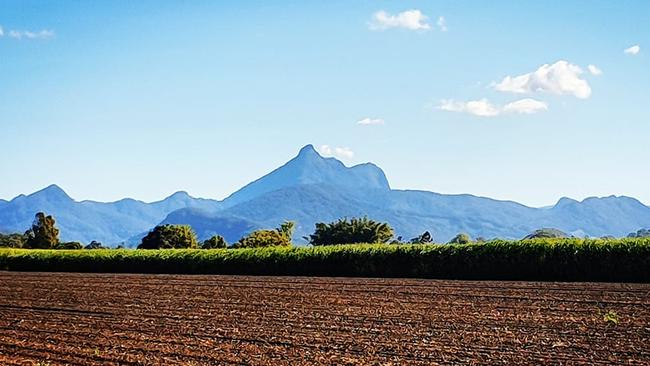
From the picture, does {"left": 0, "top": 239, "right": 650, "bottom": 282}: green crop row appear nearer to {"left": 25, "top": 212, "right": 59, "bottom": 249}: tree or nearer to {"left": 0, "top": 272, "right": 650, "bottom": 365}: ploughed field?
{"left": 0, "top": 272, "right": 650, "bottom": 365}: ploughed field

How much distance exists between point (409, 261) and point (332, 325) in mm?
17591

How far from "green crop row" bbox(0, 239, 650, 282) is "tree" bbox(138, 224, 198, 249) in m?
25.4

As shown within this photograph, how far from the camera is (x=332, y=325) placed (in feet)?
47.7

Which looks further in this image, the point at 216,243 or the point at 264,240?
the point at 216,243

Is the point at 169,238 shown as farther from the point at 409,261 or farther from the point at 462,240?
the point at 409,261

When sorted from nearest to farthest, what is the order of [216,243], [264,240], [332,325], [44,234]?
1. [332,325]
2. [264,240]
3. [216,243]
4. [44,234]

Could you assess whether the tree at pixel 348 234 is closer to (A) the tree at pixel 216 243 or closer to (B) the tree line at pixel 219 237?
(B) the tree line at pixel 219 237

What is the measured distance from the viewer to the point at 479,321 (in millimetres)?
14828

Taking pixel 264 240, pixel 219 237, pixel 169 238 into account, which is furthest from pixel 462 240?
pixel 169 238

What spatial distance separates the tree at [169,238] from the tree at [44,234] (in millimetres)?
14805

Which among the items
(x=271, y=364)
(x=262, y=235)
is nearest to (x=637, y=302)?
(x=271, y=364)

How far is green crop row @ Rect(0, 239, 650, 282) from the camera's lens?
27438 millimetres

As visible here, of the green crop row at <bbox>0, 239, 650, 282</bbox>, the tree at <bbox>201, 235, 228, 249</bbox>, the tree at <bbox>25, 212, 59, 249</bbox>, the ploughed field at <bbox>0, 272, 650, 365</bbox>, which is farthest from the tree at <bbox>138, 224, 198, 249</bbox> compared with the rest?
the ploughed field at <bbox>0, 272, 650, 365</bbox>

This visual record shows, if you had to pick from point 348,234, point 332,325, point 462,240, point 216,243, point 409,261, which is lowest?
point 332,325
